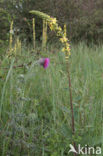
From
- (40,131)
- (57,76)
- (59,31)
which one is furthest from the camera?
(57,76)

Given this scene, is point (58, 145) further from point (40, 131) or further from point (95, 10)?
point (95, 10)

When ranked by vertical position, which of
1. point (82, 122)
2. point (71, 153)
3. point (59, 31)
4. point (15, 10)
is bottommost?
point (71, 153)

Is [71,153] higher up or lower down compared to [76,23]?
lower down

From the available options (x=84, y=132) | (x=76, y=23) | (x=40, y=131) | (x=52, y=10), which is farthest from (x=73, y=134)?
(x=76, y=23)

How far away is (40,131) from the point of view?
3.37ft

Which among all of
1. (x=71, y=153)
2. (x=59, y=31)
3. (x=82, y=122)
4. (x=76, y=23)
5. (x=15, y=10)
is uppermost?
(x=15, y=10)

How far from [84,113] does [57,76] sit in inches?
31.9

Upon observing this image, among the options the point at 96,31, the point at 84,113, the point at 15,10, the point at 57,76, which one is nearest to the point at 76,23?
the point at 96,31

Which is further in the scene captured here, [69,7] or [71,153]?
[69,7]

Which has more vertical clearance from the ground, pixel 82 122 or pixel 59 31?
pixel 59 31

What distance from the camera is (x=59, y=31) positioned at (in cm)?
80

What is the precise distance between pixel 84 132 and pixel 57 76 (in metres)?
0.92

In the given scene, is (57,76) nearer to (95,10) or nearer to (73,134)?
(73,134)

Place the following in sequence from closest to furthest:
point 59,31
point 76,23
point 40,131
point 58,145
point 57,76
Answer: point 59,31
point 58,145
point 40,131
point 57,76
point 76,23
